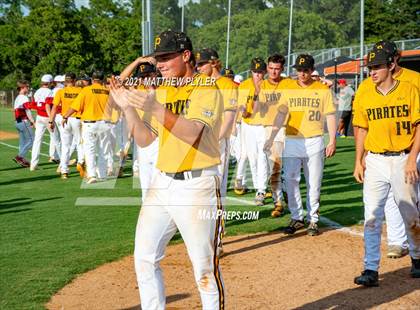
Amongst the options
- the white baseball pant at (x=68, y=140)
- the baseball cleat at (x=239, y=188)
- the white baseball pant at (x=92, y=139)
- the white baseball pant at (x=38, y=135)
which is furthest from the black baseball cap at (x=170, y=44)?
the white baseball pant at (x=38, y=135)

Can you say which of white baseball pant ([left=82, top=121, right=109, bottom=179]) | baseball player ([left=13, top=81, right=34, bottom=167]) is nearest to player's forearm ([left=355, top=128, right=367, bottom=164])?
white baseball pant ([left=82, top=121, right=109, bottom=179])

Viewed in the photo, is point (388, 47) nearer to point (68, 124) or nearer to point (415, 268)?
point (415, 268)

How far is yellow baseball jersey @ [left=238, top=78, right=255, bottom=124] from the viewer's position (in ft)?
38.7

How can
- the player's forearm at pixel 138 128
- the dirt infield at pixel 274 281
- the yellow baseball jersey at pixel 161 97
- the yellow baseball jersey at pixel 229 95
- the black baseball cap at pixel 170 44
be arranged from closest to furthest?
the player's forearm at pixel 138 128, the black baseball cap at pixel 170 44, the yellow baseball jersey at pixel 161 97, the dirt infield at pixel 274 281, the yellow baseball jersey at pixel 229 95

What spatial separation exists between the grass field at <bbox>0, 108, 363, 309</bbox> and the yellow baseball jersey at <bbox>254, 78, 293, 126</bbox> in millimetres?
1660

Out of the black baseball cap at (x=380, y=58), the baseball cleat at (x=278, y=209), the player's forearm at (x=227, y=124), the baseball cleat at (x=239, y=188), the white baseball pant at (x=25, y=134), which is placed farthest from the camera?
the white baseball pant at (x=25, y=134)

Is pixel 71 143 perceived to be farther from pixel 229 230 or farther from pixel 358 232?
pixel 358 232

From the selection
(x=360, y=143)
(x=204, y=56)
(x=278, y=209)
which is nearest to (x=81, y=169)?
(x=278, y=209)

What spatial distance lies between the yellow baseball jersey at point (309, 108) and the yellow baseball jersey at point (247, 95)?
2487 millimetres

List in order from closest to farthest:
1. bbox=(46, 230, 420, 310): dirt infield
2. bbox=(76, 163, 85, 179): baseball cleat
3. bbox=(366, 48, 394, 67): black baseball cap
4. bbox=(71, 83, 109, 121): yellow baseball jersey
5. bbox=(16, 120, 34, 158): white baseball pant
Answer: bbox=(46, 230, 420, 310): dirt infield < bbox=(366, 48, 394, 67): black baseball cap < bbox=(71, 83, 109, 121): yellow baseball jersey < bbox=(76, 163, 85, 179): baseball cleat < bbox=(16, 120, 34, 158): white baseball pant

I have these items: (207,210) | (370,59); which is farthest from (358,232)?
(207,210)

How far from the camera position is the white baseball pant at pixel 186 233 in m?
4.70

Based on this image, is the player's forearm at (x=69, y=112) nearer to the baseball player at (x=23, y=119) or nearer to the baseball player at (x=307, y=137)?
the baseball player at (x=23, y=119)

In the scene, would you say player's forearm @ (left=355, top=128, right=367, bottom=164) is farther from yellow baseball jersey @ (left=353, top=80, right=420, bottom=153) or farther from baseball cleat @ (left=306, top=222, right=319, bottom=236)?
baseball cleat @ (left=306, top=222, right=319, bottom=236)
